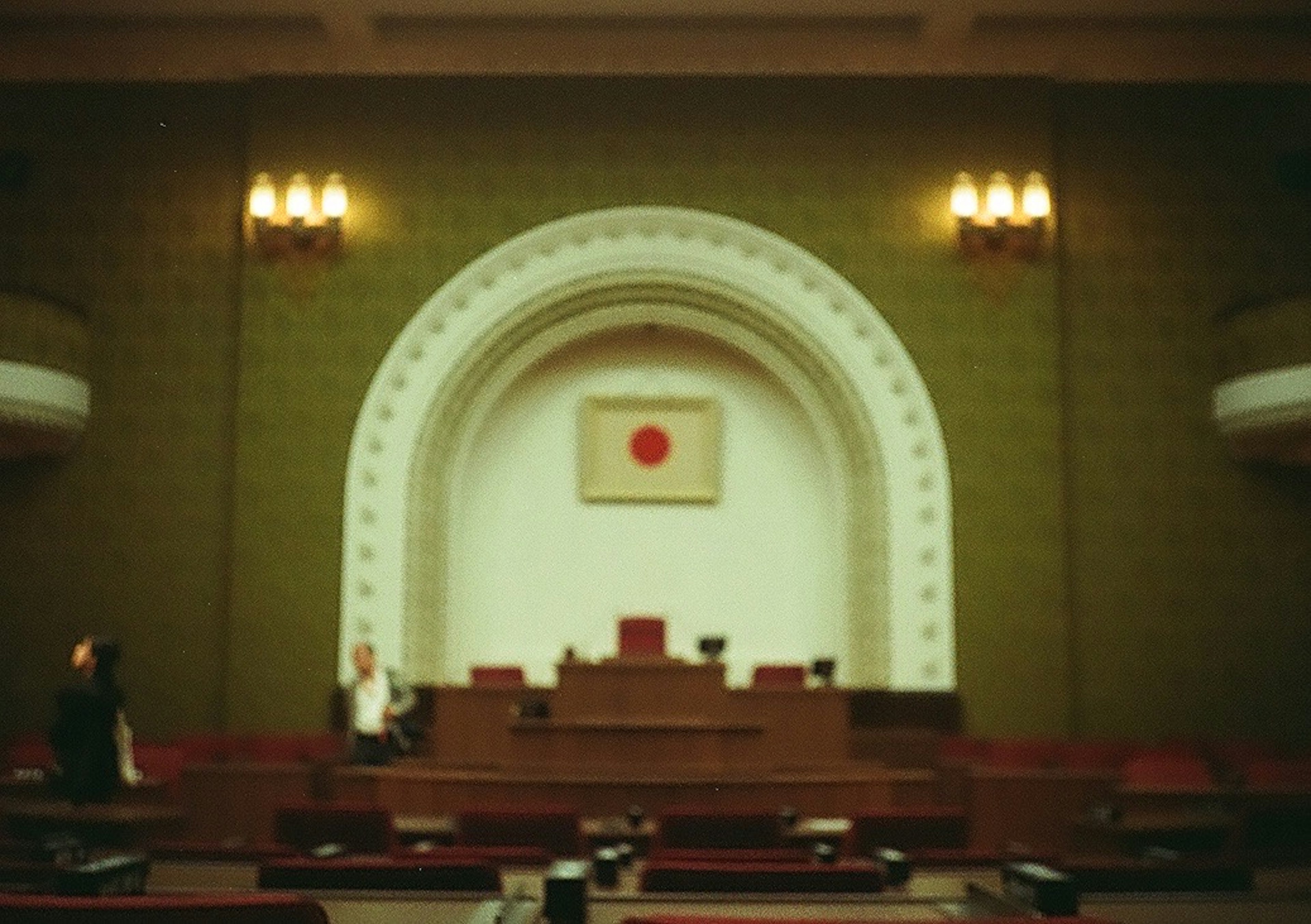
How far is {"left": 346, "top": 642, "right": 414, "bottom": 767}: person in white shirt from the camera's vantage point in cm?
1015

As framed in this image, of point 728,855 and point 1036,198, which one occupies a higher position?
point 1036,198

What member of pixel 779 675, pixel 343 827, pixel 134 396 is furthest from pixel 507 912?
pixel 134 396

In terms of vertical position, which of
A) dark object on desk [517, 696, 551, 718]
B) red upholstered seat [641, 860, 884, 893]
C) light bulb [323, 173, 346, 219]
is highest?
light bulb [323, 173, 346, 219]

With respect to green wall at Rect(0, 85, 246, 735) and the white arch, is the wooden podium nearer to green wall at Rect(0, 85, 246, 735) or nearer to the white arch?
the white arch

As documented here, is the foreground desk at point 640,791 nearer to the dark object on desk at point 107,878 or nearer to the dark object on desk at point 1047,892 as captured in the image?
the dark object on desk at point 107,878

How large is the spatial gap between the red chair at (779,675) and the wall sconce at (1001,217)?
4012 mm

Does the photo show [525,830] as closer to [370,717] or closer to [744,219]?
[370,717]

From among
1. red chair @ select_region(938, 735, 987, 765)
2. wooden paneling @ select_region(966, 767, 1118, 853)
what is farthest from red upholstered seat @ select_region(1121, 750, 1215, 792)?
red chair @ select_region(938, 735, 987, 765)

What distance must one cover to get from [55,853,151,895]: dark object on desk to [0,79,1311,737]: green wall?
9.19 metres

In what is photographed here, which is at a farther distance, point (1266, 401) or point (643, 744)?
point (1266, 401)

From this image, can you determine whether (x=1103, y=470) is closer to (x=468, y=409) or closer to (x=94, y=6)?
(x=468, y=409)

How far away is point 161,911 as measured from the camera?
257cm

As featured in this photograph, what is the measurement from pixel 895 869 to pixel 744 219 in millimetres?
9301

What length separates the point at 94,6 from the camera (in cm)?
1299
